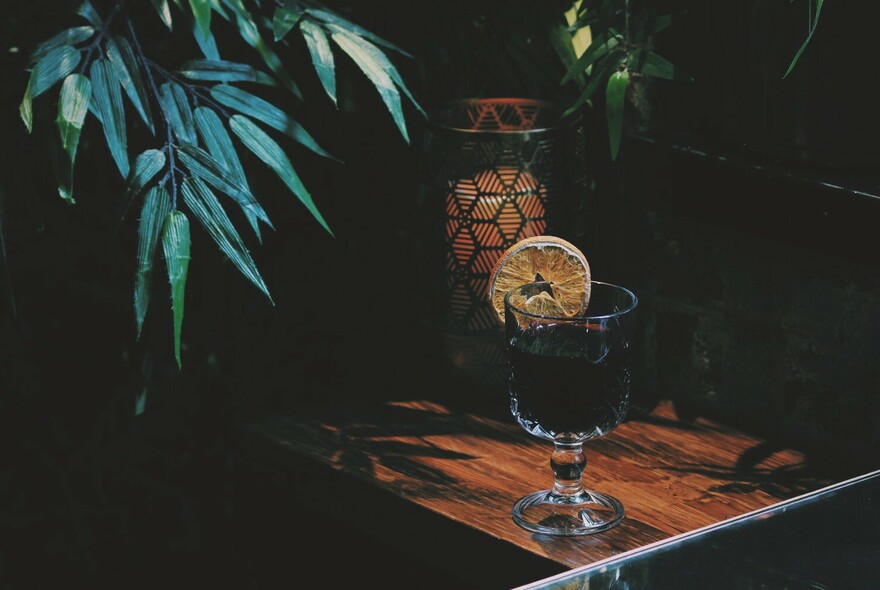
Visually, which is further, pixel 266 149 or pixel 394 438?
pixel 394 438

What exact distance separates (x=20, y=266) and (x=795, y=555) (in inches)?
46.0

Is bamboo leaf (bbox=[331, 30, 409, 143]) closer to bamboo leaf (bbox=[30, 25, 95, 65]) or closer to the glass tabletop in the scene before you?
bamboo leaf (bbox=[30, 25, 95, 65])

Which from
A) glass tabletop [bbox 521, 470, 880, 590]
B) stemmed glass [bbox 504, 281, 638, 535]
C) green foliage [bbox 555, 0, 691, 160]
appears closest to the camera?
glass tabletop [bbox 521, 470, 880, 590]

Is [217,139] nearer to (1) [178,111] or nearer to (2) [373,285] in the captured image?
(1) [178,111]

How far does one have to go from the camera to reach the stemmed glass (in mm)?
1198

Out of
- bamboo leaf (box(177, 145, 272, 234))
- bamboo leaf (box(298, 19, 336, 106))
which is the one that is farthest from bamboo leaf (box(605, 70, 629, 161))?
bamboo leaf (box(177, 145, 272, 234))

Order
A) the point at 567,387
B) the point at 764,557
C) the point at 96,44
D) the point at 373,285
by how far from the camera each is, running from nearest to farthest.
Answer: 1. the point at 764,557
2. the point at 567,387
3. the point at 96,44
4. the point at 373,285

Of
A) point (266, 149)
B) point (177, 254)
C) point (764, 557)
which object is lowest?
point (764, 557)

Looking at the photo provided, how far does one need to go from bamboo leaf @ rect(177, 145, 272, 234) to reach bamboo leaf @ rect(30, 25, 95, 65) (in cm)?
17

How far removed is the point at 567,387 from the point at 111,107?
0.56 meters

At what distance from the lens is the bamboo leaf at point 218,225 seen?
1.24m

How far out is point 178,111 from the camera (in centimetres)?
133

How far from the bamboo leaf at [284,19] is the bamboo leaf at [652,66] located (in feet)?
1.30

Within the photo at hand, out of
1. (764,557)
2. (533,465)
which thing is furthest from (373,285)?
(764,557)
